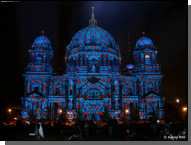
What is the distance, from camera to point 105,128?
103ft

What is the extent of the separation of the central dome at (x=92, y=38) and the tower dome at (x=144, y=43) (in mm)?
10456

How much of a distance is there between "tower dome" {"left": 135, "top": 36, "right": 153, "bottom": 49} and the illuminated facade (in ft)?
0.81

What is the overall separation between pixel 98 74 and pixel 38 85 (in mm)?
14044

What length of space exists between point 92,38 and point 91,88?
19.2 m

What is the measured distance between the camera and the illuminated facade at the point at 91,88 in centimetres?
5884

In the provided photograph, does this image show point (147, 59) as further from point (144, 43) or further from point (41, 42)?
point (41, 42)

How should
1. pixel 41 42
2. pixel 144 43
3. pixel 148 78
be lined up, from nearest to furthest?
pixel 148 78 < pixel 41 42 < pixel 144 43

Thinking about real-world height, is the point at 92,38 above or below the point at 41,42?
above

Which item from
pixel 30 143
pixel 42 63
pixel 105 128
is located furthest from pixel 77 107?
pixel 30 143

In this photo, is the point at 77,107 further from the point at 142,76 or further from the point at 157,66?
the point at 157,66

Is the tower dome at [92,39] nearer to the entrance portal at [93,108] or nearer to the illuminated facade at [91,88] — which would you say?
the illuminated facade at [91,88]

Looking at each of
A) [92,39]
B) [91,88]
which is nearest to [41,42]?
[92,39]

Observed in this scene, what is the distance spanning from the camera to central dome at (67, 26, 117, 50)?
7381cm

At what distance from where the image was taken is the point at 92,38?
74688mm
